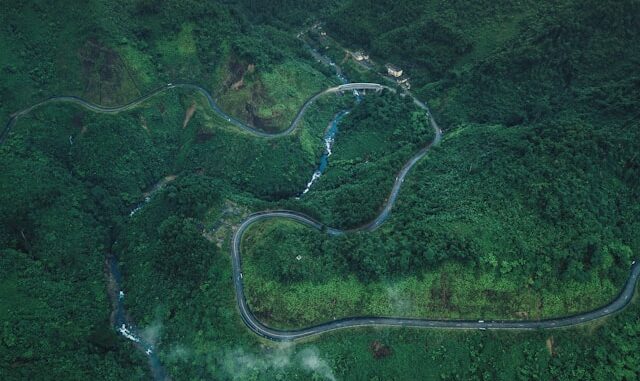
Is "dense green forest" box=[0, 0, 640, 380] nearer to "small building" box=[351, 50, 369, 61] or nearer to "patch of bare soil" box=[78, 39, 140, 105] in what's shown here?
"patch of bare soil" box=[78, 39, 140, 105]

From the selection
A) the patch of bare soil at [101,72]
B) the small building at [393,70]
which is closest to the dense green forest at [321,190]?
the patch of bare soil at [101,72]

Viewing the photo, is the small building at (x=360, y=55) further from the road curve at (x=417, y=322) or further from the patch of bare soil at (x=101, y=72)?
the road curve at (x=417, y=322)

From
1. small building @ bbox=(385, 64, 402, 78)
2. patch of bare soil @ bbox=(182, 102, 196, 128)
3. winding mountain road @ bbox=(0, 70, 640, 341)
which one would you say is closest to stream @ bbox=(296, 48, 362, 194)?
small building @ bbox=(385, 64, 402, 78)

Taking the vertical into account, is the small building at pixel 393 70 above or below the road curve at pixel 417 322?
above

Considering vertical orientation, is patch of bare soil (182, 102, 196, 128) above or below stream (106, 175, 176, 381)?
above

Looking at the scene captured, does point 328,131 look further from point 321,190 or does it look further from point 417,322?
point 417,322

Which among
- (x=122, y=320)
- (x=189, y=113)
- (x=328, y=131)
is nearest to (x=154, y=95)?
A: (x=189, y=113)
